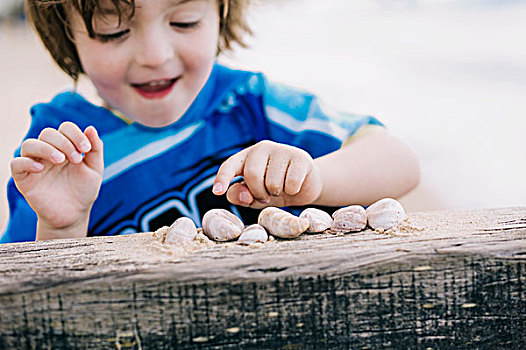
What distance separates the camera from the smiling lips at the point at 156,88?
169cm

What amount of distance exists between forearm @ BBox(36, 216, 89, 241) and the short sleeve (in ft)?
2.44

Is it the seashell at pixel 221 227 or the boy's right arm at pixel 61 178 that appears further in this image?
the boy's right arm at pixel 61 178

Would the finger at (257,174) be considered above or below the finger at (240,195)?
above

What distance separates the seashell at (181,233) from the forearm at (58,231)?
0.66 meters

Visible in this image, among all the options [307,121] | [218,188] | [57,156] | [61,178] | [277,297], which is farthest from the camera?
[307,121]

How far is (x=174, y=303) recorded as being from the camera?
0.71 meters

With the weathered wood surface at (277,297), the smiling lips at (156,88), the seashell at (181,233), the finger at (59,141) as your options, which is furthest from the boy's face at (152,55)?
the weathered wood surface at (277,297)

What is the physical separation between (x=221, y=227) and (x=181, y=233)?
0.21 feet

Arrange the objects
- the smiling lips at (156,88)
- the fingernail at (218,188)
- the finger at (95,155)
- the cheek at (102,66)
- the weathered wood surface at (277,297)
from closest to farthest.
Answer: the weathered wood surface at (277,297) → the fingernail at (218,188) → the finger at (95,155) → the cheek at (102,66) → the smiling lips at (156,88)

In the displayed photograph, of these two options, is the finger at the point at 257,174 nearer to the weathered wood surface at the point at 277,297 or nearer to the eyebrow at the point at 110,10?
the weathered wood surface at the point at 277,297

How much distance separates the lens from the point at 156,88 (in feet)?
5.57

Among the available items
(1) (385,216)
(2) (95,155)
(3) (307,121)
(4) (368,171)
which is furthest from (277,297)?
(3) (307,121)

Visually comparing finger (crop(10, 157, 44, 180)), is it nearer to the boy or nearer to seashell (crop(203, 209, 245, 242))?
the boy

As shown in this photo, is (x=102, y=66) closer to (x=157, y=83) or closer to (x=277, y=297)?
(x=157, y=83)
